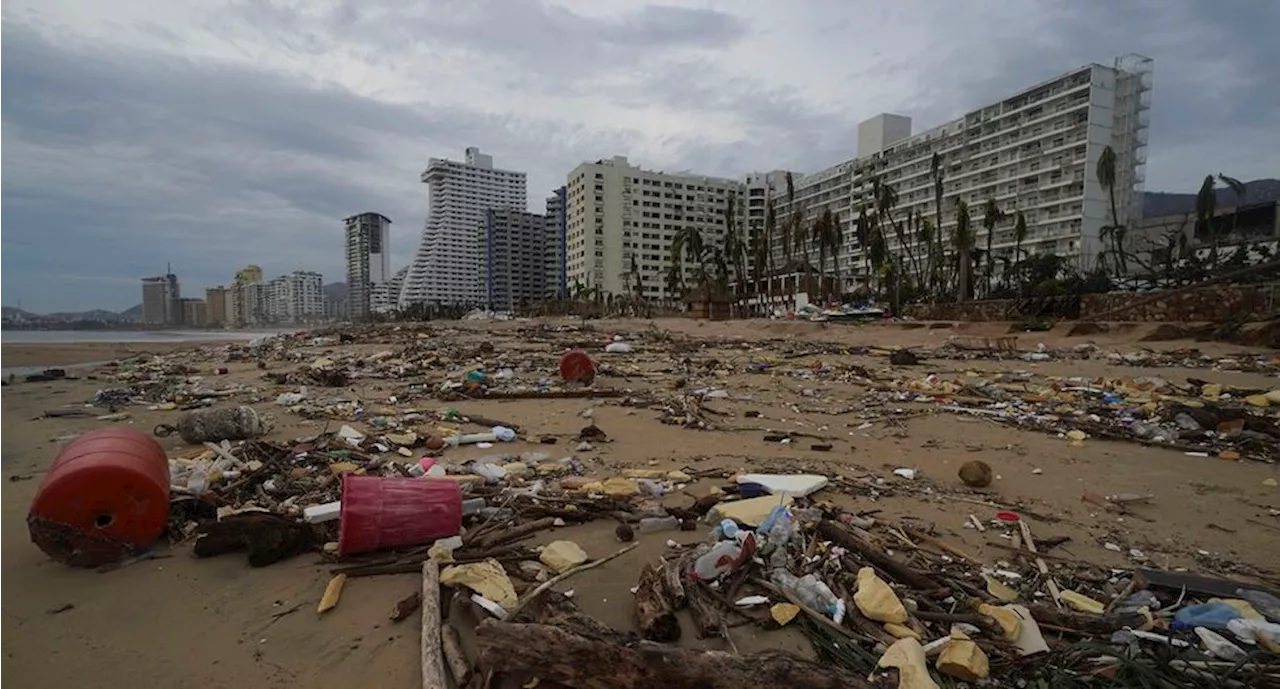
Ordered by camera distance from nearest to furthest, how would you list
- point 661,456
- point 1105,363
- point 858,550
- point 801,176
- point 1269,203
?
point 858,550, point 661,456, point 1105,363, point 1269,203, point 801,176

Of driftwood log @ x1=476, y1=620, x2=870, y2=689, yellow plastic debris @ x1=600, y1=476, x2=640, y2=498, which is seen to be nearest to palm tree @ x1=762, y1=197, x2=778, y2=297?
yellow plastic debris @ x1=600, y1=476, x2=640, y2=498

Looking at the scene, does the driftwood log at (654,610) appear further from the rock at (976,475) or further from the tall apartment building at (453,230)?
the tall apartment building at (453,230)

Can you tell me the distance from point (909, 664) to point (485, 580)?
1.69m

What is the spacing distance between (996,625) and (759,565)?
944 millimetres

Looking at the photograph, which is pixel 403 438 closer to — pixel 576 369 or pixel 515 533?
pixel 515 533

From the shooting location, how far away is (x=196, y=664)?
2.15 meters

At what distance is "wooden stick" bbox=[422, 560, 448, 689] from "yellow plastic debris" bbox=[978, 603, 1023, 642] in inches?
82.7

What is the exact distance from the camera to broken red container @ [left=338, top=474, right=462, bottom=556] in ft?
9.17

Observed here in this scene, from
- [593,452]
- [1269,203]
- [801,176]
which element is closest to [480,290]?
[801,176]

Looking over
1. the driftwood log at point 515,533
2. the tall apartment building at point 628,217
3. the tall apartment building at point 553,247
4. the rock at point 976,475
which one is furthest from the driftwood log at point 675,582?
the tall apartment building at point 553,247

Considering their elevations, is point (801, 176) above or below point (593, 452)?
above

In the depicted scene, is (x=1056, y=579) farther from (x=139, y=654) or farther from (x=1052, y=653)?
(x=139, y=654)

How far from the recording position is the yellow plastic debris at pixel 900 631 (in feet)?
7.13

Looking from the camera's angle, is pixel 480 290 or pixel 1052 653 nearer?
pixel 1052 653
